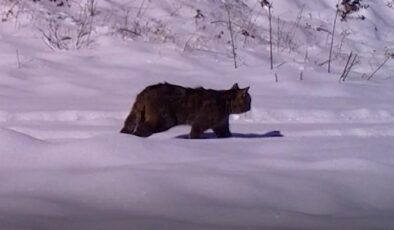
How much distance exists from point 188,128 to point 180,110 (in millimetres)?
946

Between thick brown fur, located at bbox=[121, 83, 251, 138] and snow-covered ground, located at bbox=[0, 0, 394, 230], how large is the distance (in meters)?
0.21

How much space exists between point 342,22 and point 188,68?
579 centimetres

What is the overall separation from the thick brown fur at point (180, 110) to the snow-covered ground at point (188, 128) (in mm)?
211

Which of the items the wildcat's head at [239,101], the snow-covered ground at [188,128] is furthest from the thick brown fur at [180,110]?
the snow-covered ground at [188,128]

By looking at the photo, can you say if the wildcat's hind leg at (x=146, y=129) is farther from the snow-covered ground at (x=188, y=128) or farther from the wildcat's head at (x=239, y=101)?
the wildcat's head at (x=239, y=101)

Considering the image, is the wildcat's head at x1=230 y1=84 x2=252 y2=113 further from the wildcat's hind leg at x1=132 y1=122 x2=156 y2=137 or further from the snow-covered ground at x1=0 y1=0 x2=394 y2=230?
the wildcat's hind leg at x1=132 y1=122 x2=156 y2=137

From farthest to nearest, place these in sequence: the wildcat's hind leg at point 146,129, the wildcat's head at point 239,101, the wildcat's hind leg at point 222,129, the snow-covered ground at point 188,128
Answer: the wildcat's head at point 239,101 → the wildcat's hind leg at point 222,129 → the wildcat's hind leg at point 146,129 → the snow-covered ground at point 188,128

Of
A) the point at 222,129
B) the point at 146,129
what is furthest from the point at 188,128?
the point at 146,129

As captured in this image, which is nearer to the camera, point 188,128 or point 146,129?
point 146,129

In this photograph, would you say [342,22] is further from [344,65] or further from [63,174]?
Result: [63,174]

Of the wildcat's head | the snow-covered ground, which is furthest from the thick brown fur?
the snow-covered ground

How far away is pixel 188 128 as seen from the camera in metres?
8.59

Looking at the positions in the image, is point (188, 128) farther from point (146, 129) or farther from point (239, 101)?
point (146, 129)

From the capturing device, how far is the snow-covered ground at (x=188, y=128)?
4480 millimetres
